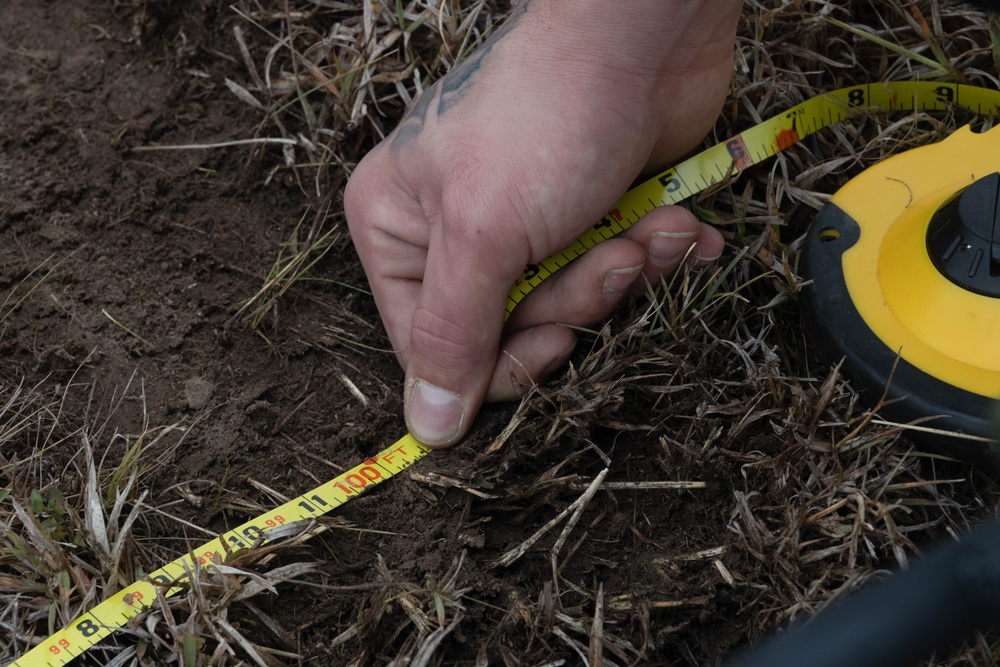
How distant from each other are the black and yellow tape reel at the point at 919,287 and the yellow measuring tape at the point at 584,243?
241 millimetres

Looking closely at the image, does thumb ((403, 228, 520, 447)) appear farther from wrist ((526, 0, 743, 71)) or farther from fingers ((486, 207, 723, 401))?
wrist ((526, 0, 743, 71))

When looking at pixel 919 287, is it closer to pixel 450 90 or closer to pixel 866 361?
pixel 866 361

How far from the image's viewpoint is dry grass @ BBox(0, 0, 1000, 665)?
1.66 m

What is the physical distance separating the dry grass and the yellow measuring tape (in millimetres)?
42

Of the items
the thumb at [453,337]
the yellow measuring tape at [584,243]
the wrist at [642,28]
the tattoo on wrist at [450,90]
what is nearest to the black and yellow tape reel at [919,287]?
the yellow measuring tape at [584,243]

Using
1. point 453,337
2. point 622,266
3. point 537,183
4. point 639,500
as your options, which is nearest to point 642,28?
point 537,183

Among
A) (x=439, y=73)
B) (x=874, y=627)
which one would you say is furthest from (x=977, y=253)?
(x=439, y=73)

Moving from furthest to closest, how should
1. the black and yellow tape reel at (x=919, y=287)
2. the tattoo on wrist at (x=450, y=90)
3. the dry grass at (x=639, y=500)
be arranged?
the tattoo on wrist at (x=450, y=90) < the black and yellow tape reel at (x=919, y=287) < the dry grass at (x=639, y=500)

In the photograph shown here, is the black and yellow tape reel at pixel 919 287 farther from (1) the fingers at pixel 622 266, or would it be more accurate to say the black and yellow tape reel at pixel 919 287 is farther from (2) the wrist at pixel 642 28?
(2) the wrist at pixel 642 28

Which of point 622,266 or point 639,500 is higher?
point 622,266

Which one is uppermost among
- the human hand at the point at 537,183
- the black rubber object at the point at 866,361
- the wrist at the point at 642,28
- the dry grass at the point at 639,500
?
the wrist at the point at 642,28

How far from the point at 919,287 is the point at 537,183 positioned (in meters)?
0.89

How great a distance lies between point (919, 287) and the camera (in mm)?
1938

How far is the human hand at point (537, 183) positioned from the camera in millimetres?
1884
